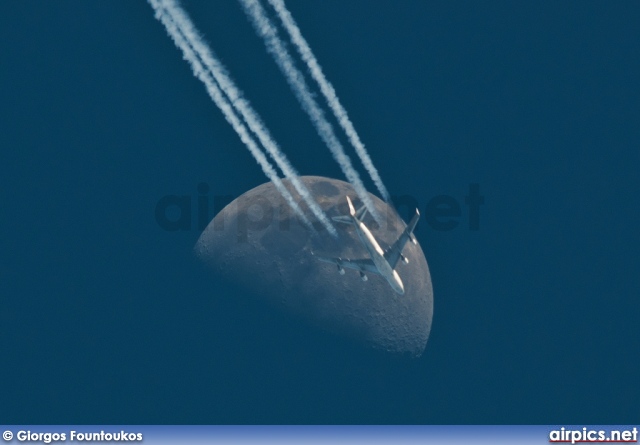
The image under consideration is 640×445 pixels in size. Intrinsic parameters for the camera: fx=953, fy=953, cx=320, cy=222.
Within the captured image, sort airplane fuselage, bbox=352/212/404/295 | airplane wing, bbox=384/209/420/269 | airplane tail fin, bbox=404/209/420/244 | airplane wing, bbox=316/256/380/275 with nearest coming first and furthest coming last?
airplane fuselage, bbox=352/212/404/295, airplane wing, bbox=316/256/380/275, airplane wing, bbox=384/209/420/269, airplane tail fin, bbox=404/209/420/244

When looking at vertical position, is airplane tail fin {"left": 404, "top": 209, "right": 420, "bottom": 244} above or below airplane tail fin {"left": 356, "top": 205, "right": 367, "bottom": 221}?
below

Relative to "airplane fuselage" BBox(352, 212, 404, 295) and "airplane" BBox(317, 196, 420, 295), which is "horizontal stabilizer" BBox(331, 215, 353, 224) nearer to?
"airplane" BBox(317, 196, 420, 295)

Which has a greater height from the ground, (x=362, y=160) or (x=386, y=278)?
(x=362, y=160)

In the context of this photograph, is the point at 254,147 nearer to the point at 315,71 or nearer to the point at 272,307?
the point at 315,71

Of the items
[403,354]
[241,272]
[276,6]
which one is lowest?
[403,354]

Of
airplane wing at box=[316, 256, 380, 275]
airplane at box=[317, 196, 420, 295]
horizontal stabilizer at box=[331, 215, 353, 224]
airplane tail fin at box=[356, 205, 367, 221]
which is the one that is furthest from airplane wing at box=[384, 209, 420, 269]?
horizontal stabilizer at box=[331, 215, 353, 224]

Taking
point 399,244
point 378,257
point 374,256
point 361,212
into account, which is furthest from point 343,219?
point 399,244

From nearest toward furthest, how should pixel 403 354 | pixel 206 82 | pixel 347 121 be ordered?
pixel 206 82 → pixel 347 121 → pixel 403 354

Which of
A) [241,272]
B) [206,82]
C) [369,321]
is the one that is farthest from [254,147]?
[369,321]

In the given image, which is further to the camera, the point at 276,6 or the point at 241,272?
the point at 241,272
